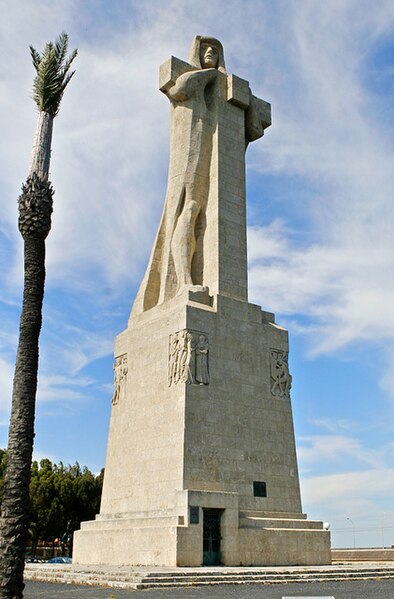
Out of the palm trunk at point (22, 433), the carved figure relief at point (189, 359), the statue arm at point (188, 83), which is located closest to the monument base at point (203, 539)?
the carved figure relief at point (189, 359)

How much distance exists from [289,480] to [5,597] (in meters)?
11.4

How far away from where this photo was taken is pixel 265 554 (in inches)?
633

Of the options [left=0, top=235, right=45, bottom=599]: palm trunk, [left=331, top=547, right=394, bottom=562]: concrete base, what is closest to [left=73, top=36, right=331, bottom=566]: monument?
[left=331, top=547, right=394, bottom=562]: concrete base

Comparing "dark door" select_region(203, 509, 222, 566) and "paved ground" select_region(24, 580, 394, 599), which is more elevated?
"dark door" select_region(203, 509, 222, 566)

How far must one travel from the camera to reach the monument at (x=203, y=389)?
52.2 ft

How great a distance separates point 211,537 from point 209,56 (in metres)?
14.4

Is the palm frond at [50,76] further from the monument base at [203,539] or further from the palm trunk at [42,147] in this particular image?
the monument base at [203,539]

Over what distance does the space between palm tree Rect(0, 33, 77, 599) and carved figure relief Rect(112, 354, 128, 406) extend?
10.5 m

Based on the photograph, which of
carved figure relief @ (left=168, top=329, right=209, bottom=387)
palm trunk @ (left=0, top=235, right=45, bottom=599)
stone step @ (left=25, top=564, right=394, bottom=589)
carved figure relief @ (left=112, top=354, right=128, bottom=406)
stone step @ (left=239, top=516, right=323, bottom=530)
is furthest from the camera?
carved figure relief @ (left=112, top=354, right=128, bottom=406)

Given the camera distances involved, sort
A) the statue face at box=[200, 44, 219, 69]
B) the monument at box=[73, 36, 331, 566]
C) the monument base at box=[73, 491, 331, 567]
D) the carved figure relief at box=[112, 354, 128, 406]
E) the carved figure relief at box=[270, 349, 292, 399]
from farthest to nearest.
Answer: the statue face at box=[200, 44, 219, 69], the carved figure relief at box=[112, 354, 128, 406], the carved figure relief at box=[270, 349, 292, 399], the monument at box=[73, 36, 331, 566], the monument base at box=[73, 491, 331, 567]

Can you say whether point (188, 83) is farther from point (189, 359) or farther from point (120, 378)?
point (120, 378)

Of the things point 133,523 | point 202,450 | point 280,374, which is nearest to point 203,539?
point 133,523

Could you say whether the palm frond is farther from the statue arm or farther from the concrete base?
the concrete base

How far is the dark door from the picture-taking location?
15320 mm
